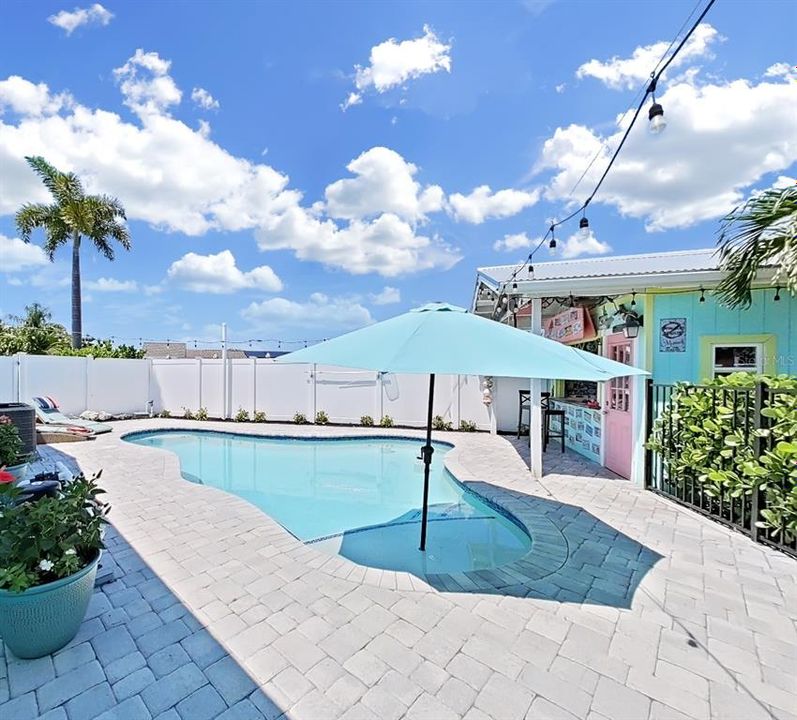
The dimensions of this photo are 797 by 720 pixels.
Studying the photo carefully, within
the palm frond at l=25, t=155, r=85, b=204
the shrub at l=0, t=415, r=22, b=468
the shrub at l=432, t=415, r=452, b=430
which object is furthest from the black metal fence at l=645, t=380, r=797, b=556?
the palm frond at l=25, t=155, r=85, b=204

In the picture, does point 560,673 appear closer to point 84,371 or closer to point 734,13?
point 734,13

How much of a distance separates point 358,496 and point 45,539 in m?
5.88

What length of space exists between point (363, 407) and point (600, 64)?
37.6 feet

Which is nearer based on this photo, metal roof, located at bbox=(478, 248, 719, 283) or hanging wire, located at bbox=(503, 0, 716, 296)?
hanging wire, located at bbox=(503, 0, 716, 296)

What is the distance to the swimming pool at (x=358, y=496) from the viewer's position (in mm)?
5113

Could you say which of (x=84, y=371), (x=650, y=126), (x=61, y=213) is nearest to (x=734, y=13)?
(x=650, y=126)

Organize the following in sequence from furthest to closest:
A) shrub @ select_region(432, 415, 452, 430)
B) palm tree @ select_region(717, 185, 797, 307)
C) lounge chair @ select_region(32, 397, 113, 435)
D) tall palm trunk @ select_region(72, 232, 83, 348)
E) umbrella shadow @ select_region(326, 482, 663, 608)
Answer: tall palm trunk @ select_region(72, 232, 83, 348) < shrub @ select_region(432, 415, 452, 430) < lounge chair @ select_region(32, 397, 113, 435) < palm tree @ select_region(717, 185, 797, 307) < umbrella shadow @ select_region(326, 482, 663, 608)

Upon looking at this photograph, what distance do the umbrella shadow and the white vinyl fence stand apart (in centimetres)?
676

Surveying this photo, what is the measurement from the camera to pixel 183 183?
14164mm

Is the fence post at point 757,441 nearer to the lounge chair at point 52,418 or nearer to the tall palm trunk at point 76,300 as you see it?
the lounge chair at point 52,418

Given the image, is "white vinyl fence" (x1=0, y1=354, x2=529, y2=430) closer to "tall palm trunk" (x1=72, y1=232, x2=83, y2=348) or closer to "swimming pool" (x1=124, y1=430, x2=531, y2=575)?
"swimming pool" (x1=124, y1=430, x2=531, y2=575)

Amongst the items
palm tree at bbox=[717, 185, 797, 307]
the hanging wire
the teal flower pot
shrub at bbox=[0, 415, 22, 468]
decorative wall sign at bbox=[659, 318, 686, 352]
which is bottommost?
the teal flower pot

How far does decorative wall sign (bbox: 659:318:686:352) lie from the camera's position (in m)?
6.69

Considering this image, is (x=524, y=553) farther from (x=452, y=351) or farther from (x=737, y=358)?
(x=737, y=358)
